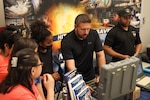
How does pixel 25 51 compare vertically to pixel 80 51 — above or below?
above

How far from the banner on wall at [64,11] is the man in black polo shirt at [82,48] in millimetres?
719

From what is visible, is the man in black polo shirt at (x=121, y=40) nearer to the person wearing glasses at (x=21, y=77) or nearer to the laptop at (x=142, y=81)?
the laptop at (x=142, y=81)

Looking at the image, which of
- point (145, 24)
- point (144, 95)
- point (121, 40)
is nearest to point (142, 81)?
point (144, 95)

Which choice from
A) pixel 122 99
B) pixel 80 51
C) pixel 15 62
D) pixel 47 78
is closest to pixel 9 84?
pixel 15 62

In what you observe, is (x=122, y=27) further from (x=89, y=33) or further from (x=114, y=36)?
(x=89, y=33)

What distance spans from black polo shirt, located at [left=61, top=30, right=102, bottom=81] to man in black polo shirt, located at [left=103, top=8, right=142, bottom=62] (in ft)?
1.86

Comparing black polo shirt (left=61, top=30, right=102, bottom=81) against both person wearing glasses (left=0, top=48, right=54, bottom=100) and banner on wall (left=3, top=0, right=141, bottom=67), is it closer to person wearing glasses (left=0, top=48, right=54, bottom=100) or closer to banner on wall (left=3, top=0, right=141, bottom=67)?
banner on wall (left=3, top=0, right=141, bottom=67)

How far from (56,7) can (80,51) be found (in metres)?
1.02

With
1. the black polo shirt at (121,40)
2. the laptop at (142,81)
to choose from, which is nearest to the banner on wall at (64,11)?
the black polo shirt at (121,40)

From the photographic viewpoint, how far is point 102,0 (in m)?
3.88

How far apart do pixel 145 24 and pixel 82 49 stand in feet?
9.00

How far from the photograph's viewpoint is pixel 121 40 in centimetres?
315

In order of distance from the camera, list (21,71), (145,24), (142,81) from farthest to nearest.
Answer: (145,24)
(142,81)
(21,71)

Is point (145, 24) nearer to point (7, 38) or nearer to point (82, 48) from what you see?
point (82, 48)
